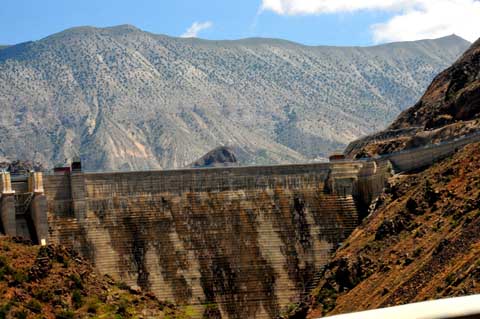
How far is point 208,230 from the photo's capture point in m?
74.6

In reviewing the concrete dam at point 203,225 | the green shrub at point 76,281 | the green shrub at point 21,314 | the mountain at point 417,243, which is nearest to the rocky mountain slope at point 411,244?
the mountain at point 417,243

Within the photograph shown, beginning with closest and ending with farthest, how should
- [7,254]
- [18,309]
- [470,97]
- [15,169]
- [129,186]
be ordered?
[18,309] < [7,254] < [129,186] < [470,97] < [15,169]

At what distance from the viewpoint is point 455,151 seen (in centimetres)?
7275

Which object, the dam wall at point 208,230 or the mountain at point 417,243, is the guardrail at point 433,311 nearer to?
the mountain at point 417,243

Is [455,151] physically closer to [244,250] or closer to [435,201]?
[435,201]

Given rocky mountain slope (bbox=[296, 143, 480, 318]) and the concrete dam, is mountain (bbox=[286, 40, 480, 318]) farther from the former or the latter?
the concrete dam

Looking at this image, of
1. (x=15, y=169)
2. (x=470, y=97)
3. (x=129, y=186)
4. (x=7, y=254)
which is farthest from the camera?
(x=15, y=169)

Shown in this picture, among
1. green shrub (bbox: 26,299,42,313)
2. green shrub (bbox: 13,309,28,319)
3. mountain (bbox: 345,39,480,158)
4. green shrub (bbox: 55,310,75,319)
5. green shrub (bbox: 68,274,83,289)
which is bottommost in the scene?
green shrub (bbox: 55,310,75,319)

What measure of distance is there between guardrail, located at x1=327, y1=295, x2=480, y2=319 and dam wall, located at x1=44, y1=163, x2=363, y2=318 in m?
64.6

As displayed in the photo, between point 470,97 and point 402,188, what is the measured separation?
15.3 m

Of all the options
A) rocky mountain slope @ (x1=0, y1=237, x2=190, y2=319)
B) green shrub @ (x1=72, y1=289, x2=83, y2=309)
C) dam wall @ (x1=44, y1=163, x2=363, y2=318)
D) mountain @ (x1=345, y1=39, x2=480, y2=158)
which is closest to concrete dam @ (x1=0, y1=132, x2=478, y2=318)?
dam wall @ (x1=44, y1=163, x2=363, y2=318)

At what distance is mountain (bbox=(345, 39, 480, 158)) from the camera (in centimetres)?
8329

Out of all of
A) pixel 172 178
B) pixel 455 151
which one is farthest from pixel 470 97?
pixel 172 178

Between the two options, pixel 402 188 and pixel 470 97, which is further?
pixel 470 97
